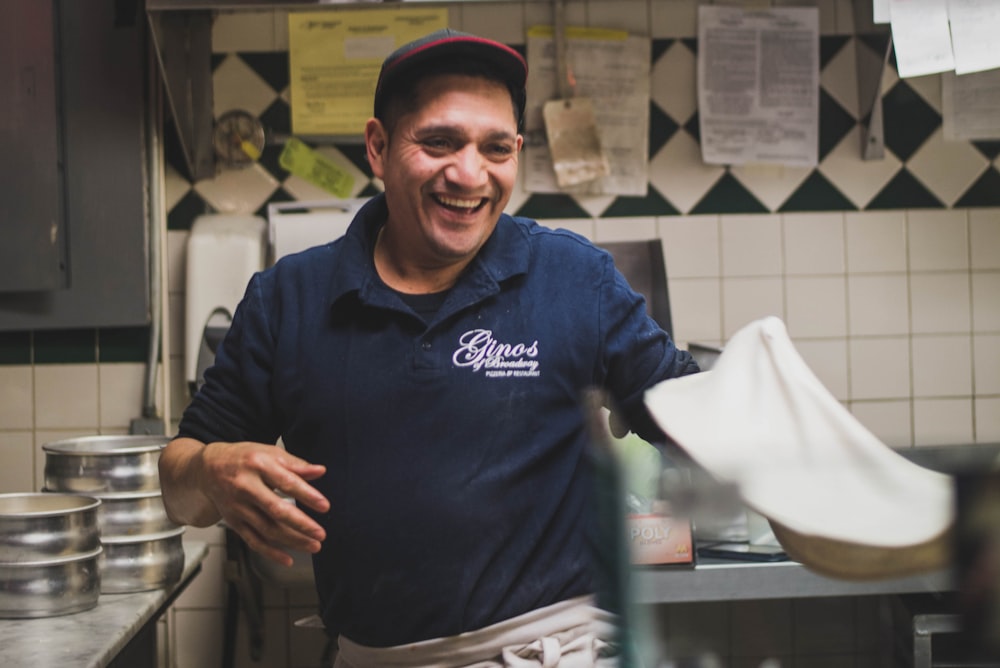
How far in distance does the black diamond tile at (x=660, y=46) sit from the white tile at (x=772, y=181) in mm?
383

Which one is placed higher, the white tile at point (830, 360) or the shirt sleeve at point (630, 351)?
the shirt sleeve at point (630, 351)

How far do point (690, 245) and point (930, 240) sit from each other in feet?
2.23

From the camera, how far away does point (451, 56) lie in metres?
1.54

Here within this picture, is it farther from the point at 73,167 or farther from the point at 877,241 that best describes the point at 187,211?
the point at 877,241

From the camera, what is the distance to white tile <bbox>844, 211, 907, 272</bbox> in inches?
123

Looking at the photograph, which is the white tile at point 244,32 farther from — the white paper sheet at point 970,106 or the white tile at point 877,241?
the white paper sheet at point 970,106

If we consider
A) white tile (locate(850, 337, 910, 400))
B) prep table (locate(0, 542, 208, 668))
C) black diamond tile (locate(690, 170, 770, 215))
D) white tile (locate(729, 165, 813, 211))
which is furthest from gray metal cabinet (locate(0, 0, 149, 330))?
white tile (locate(850, 337, 910, 400))

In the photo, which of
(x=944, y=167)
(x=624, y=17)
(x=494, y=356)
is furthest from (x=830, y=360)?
(x=494, y=356)

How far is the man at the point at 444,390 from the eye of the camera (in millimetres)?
1479

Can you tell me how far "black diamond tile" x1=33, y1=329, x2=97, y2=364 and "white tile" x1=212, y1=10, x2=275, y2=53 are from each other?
34.1 inches

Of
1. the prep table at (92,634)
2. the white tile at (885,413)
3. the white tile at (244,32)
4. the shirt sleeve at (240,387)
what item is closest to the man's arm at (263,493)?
the shirt sleeve at (240,387)

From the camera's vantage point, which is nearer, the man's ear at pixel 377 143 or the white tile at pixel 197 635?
the man's ear at pixel 377 143

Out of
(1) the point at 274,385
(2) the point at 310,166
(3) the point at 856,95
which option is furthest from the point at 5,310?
(3) the point at 856,95

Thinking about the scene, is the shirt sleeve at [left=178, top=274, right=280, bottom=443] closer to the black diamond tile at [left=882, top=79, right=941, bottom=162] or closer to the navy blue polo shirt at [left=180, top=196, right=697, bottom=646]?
the navy blue polo shirt at [left=180, top=196, right=697, bottom=646]
